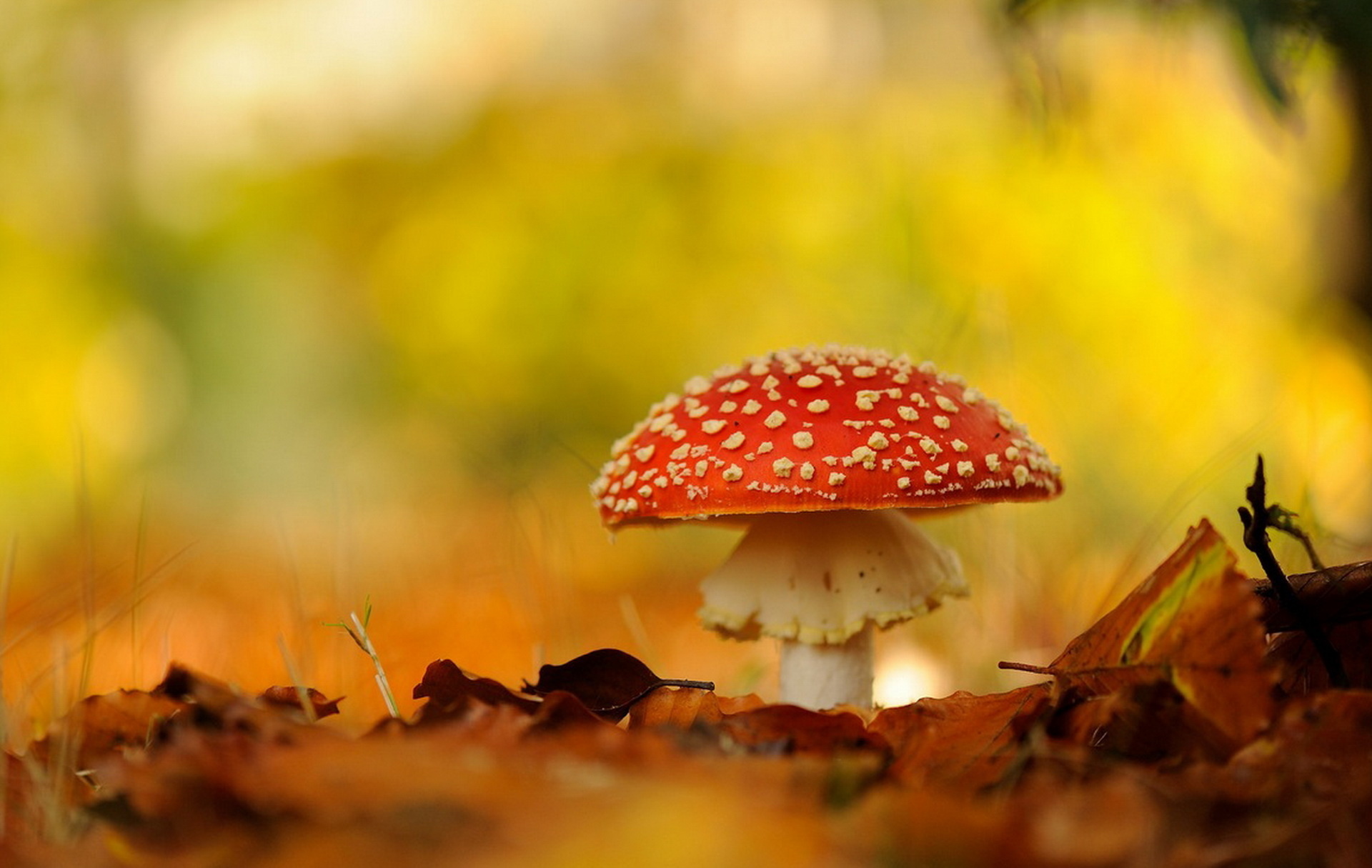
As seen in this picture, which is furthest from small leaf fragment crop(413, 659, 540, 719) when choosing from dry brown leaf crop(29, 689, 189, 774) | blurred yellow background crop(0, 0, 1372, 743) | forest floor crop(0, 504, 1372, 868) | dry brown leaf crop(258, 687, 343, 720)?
blurred yellow background crop(0, 0, 1372, 743)

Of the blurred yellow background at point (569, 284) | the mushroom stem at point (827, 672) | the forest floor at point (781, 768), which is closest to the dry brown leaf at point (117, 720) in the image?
the forest floor at point (781, 768)

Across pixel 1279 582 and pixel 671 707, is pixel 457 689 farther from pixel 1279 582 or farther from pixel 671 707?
pixel 1279 582

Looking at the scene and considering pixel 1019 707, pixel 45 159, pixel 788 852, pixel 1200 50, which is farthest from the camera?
pixel 45 159

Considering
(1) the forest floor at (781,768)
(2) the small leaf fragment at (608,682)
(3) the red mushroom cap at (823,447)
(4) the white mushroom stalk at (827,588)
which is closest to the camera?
(1) the forest floor at (781,768)

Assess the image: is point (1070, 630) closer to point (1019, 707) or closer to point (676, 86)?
point (1019, 707)

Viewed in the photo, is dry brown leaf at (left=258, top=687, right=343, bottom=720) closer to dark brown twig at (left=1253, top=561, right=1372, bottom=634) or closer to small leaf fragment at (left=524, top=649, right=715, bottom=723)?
small leaf fragment at (left=524, top=649, right=715, bottom=723)

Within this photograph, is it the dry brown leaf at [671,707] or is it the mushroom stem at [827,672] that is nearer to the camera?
the dry brown leaf at [671,707]

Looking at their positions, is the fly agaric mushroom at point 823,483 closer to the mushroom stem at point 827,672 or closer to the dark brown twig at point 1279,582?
the mushroom stem at point 827,672

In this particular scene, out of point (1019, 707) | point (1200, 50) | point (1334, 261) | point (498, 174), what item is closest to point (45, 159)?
point (498, 174)
